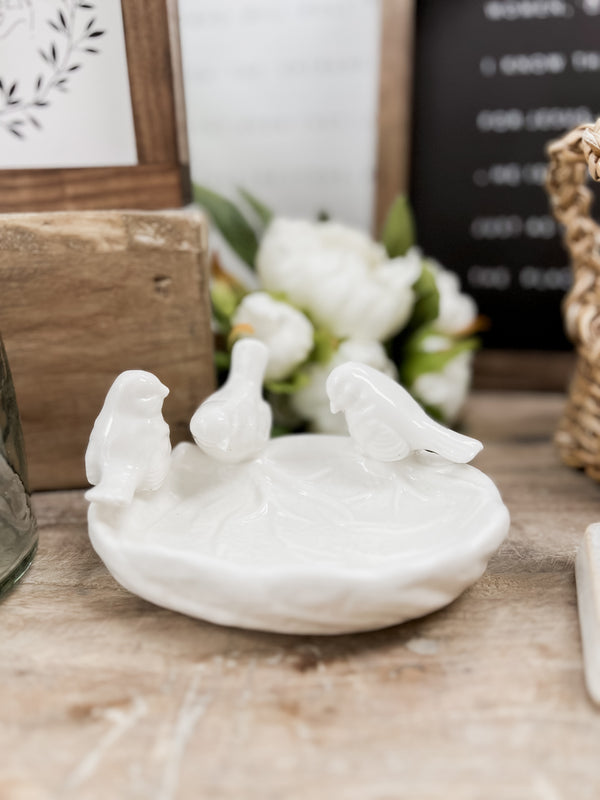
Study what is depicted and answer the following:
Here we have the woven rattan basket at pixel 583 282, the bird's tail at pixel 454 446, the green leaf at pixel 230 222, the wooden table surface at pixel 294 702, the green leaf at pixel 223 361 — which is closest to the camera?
the wooden table surface at pixel 294 702

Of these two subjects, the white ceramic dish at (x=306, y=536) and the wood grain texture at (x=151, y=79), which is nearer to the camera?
the white ceramic dish at (x=306, y=536)

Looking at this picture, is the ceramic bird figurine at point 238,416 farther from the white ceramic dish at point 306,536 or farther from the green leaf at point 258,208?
the green leaf at point 258,208

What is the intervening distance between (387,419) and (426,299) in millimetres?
262

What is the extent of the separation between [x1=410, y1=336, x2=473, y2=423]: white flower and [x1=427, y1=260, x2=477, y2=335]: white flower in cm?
3

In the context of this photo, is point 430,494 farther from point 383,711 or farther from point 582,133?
point 582,133

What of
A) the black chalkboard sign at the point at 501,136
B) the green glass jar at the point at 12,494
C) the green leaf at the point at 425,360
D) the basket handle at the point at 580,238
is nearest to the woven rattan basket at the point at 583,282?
the basket handle at the point at 580,238

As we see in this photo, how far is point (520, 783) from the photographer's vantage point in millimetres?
308

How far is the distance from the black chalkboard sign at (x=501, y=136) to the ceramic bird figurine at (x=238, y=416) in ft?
1.39

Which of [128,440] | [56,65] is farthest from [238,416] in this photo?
[56,65]

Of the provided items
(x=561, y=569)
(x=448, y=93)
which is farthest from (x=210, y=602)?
(x=448, y=93)

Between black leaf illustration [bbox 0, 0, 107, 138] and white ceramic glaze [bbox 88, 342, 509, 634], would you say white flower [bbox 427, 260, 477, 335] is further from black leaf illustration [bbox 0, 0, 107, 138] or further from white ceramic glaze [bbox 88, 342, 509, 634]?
black leaf illustration [bbox 0, 0, 107, 138]

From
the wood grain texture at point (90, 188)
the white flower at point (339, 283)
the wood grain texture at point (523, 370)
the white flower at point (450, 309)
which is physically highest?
the wood grain texture at point (90, 188)

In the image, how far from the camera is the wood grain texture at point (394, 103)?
2.46 ft

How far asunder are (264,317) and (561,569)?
1.06 feet
